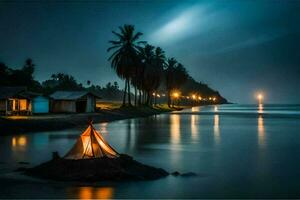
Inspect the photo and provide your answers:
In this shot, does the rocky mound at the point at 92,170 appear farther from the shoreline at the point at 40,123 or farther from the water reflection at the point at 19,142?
the shoreline at the point at 40,123

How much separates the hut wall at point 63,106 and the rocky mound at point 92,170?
155ft

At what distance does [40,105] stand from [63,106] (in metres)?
6.62

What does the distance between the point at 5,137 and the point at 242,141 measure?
18767 millimetres

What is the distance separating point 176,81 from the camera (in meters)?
121

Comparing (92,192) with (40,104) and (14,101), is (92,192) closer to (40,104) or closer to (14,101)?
(14,101)

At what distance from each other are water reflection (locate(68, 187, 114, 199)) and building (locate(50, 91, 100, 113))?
4864cm

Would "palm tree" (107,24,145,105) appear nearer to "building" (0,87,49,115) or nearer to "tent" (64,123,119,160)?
"building" (0,87,49,115)

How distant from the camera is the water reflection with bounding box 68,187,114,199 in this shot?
13.6 meters

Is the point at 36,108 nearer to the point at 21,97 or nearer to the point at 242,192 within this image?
the point at 21,97

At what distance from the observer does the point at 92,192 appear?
1406cm

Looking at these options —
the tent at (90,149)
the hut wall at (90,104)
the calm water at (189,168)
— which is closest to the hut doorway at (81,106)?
the hut wall at (90,104)

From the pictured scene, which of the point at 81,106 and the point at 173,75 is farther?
the point at 173,75

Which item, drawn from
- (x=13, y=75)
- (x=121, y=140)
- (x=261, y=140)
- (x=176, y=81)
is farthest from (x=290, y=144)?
(x=176, y=81)

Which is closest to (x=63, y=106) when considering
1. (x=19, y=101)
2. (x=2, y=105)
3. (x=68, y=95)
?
(x=68, y=95)
